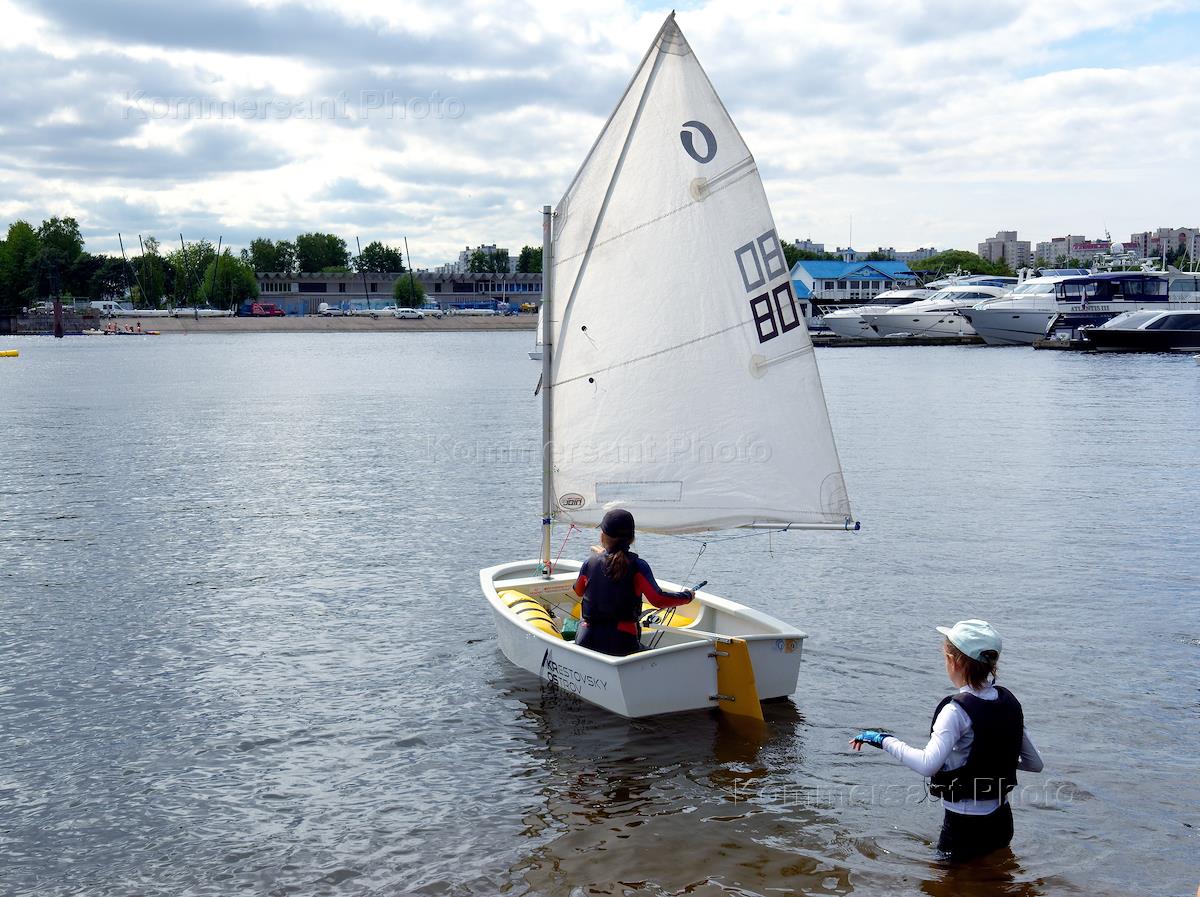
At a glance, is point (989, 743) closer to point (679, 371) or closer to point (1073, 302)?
point (679, 371)

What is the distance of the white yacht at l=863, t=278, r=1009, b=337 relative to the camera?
11650 centimetres

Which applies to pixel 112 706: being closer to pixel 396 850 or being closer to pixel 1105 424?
pixel 396 850

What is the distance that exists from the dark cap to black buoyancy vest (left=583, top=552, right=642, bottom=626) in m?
0.22

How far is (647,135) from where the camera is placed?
13438 millimetres

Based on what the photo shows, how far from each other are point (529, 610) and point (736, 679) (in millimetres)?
3226

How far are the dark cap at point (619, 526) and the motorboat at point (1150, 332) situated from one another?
85.0 metres

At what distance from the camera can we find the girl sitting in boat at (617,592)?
41.1ft

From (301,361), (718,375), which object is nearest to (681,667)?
(718,375)

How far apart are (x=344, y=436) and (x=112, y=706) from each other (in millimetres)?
31010

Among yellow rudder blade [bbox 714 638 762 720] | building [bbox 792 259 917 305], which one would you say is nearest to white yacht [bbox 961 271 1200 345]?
building [bbox 792 259 917 305]

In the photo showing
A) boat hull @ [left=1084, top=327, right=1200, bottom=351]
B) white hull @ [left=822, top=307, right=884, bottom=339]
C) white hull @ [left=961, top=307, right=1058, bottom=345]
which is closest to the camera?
boat hull @ [left=1084, top=327, right=1200, bottom=351]

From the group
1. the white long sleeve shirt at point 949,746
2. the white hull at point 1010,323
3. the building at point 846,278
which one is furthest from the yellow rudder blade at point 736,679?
the building at point 846,278

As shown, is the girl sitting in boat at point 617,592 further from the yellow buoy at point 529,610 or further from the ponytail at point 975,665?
the ponytail at point 975,665

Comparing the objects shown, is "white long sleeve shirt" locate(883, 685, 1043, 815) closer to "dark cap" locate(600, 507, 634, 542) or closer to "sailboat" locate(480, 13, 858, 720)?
"sailboat" locate(480, 13, 858, 720)
